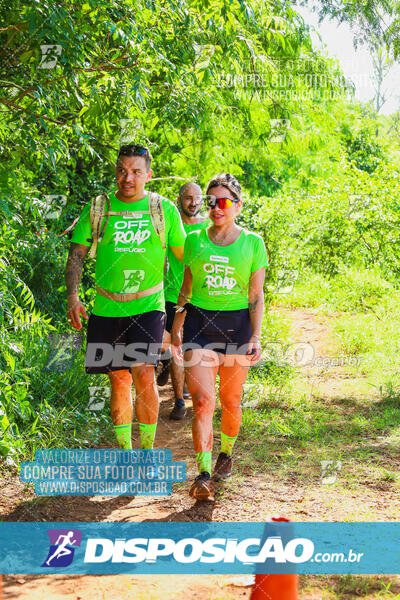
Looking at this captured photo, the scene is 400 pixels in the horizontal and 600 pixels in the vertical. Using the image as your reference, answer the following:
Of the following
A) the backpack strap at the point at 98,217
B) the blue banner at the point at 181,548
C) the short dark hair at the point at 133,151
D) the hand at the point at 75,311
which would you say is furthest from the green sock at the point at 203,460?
the short dark hair at the point at 133,151

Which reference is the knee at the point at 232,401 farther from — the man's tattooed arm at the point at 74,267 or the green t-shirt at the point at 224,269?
the man's tattooed arm at the point at 74,267

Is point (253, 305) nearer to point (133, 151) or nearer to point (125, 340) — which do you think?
point (125, 340)

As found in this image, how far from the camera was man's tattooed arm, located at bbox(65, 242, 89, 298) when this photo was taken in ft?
15.8

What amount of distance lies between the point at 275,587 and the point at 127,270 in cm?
249

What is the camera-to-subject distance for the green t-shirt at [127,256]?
15.5ft

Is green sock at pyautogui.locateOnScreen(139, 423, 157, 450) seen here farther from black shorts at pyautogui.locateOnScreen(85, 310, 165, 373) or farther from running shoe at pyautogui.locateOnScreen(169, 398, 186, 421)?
running shoe at pyautogui.locateOnScreen(169, 398, 186, 421)

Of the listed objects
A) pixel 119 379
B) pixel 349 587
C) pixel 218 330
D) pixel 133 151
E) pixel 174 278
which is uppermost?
pixel 133 151

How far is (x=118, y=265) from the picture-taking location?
4715 mm

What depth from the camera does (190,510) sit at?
14.8 feet

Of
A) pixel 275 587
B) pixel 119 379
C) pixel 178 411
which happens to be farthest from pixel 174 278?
pixel 275 587

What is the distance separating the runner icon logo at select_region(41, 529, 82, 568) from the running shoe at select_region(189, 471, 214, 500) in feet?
2.52

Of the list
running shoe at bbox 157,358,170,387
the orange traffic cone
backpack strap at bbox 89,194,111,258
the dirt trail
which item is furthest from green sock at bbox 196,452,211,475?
running shoe at bbox 157,358,170,387

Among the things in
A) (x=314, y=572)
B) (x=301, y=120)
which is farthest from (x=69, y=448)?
(x=301, y=120)

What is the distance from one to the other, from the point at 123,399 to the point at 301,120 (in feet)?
21.9
